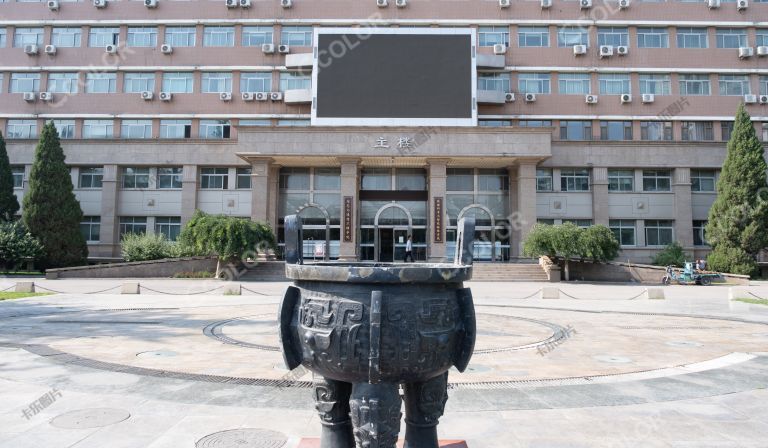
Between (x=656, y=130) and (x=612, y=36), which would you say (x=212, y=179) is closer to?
(x=612, y=36)

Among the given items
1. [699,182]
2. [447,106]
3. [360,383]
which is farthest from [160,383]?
[699,182]

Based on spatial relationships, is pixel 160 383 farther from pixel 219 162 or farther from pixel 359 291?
pixel 219 162

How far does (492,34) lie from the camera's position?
31656mm

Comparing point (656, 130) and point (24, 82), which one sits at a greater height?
point (24, 82)

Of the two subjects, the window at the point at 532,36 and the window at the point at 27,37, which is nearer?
the window at the point at 532,36

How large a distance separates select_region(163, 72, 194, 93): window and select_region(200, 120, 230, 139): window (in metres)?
2.60

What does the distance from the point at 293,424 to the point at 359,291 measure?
6.19ft

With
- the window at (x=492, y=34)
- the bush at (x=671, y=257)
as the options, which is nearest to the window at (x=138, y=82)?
the window at (x=492, y=34)

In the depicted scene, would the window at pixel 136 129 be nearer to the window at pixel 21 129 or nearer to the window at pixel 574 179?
the window at pixel 21 129

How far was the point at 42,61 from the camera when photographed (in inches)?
1264

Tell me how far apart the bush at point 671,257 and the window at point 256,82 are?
26.5 meters

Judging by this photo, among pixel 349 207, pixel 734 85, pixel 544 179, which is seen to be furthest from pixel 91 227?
pixel 734 85

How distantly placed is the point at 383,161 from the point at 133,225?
56.2 feet

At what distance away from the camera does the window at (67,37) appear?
32.3 metres
